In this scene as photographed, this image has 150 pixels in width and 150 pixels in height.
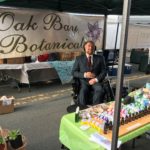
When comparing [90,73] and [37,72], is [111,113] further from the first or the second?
[37,72]

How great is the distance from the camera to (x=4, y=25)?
11.1ft

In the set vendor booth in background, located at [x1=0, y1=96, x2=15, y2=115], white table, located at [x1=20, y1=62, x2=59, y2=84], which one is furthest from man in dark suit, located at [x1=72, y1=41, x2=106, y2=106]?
white table, located at [x1=20, y1=62, x2=59, y2=84]

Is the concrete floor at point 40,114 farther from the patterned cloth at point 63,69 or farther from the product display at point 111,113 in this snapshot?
the product display at point 111,113

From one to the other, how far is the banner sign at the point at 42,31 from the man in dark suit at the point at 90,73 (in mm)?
819

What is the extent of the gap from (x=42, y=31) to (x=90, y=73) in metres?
1.15

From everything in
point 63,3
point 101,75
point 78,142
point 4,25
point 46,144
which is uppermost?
point 63,3

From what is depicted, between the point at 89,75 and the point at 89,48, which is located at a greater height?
the point at 89,48

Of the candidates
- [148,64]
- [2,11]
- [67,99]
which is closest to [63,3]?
[2,11]

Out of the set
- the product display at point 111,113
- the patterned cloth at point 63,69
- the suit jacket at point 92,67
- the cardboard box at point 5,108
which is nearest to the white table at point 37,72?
the patterned cloth at point 63,69

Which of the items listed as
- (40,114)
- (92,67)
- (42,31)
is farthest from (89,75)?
(42,31)

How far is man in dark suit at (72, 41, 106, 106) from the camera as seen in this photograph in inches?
132

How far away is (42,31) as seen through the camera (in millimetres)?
3857

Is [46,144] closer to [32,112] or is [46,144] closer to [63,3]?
[32,112]

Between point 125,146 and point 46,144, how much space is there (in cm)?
97
